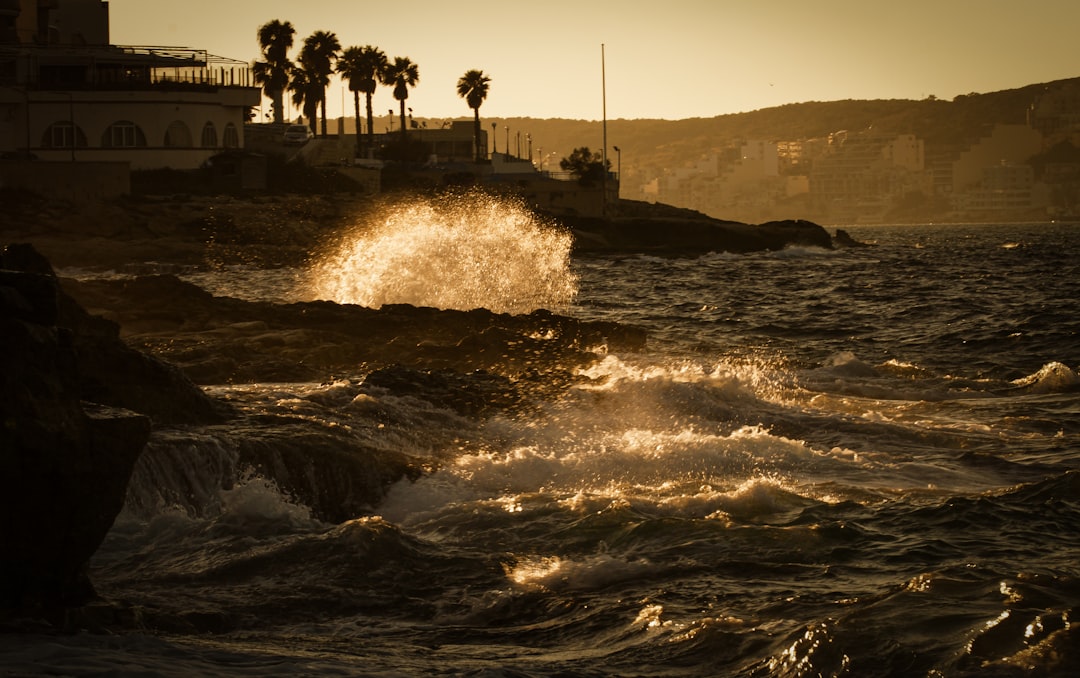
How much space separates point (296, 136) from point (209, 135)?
1407 cm

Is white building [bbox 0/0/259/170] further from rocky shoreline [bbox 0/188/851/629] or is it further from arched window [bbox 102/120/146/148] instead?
rocky shoreline [bbox 0/188/851/629]

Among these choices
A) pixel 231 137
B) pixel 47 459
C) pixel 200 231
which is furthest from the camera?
pixel 231 137

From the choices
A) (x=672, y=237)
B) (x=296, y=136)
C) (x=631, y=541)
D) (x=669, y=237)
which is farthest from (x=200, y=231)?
(x=631, y=541)

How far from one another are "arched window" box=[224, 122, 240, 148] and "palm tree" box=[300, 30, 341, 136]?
59.4ft

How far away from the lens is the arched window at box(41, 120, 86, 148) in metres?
58.2

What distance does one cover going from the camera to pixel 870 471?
12.8m

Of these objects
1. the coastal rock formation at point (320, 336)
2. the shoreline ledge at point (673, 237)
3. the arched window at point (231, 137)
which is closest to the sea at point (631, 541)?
the coastal rock formation at point (320, 336)

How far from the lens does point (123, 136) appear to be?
6000 cm

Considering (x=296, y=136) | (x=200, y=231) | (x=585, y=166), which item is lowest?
(x=200, y=231)

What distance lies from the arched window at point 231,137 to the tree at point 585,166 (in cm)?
2604

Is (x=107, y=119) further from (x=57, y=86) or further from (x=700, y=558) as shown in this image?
(x=700, y=558)

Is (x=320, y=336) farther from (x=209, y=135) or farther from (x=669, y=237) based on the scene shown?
(x=669, y=237)

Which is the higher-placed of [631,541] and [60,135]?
[60,135]

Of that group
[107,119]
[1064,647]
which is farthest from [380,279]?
[107,119]
